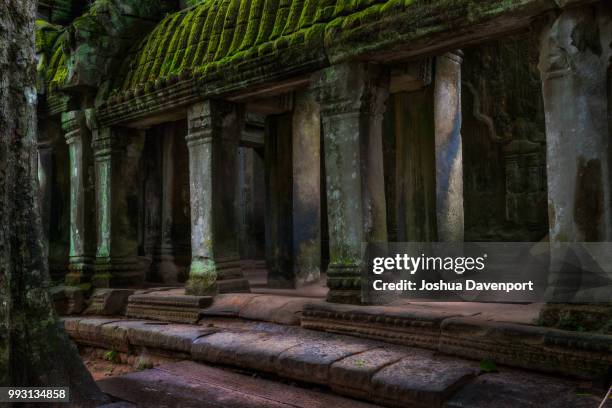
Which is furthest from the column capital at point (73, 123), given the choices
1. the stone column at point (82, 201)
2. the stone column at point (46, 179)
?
the stone column at point (46, 179)

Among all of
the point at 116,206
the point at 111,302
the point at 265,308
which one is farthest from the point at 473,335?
the point at 116,206

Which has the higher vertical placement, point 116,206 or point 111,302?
point 116,206

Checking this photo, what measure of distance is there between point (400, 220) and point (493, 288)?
1095mm

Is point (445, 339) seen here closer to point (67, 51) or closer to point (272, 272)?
point (272, 272)

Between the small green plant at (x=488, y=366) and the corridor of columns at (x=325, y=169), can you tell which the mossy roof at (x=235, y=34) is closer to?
the corridor of columns at (x=325, y=169)

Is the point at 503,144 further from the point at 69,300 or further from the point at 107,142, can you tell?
the point at 69,300

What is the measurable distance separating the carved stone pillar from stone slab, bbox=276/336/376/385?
138cm

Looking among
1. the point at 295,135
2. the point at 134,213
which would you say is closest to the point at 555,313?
the point at 295,135

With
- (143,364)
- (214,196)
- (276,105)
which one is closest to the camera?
(143,364)

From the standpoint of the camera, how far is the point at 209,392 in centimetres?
334

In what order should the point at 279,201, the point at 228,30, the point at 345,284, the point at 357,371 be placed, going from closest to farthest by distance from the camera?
the point at 357,371
the point at 345,284
the point at 228,30
the point at 279,201

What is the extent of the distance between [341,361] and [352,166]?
1.63 metres

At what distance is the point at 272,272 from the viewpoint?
655cm

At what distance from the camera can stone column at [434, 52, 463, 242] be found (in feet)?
16.5
